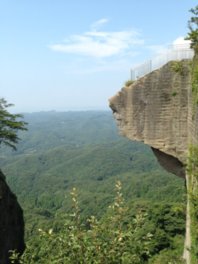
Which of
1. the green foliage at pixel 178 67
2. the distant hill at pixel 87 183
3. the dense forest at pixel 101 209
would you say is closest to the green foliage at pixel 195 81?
the green foliage at pixel 178 67

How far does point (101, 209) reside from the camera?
110 m

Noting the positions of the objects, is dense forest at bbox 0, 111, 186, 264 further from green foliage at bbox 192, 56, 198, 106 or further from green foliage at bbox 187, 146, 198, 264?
green foliage at bbox 192, 56, 198, 106

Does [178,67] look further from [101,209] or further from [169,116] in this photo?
[101,209]

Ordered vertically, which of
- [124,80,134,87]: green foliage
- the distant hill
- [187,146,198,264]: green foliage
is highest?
[124,80,134,87]: green foliage

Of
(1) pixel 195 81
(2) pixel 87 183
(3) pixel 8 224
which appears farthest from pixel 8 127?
(2) pixel 87 183

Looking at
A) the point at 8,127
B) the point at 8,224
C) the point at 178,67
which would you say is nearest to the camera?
the point at 178,67

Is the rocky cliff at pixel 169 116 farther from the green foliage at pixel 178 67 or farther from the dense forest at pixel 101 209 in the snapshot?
the dense forest at pixel 101 209

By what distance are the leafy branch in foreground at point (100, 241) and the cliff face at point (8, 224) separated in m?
14.4

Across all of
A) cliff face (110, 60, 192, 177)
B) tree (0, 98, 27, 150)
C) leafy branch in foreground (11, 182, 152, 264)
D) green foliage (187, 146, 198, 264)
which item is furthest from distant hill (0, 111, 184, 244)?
leafy branch in foreground (11, 182, 152, 264)

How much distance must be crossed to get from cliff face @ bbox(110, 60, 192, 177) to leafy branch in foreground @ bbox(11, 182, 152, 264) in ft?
20.4

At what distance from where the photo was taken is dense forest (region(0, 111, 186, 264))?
669 centimetres

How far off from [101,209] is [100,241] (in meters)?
106

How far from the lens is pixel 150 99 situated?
14.5m

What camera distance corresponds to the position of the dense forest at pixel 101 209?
6.69 metres
